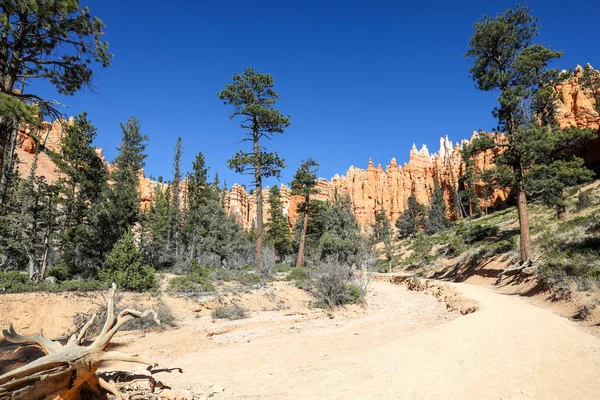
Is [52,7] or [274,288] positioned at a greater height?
[52,7]

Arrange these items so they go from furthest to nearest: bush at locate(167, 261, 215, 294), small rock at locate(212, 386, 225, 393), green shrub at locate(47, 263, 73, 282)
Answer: green shrub at locate(47, 263, 73, 282) < bush at locate(167, 261, 215, 294) < small rock at locate(212, 386, 225, 393)

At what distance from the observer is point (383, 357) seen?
598 centimetres

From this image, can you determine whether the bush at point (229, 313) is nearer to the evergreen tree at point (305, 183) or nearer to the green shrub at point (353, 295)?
the green shrub at point (353, 295)

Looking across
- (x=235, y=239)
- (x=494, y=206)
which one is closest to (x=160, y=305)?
(x=235, y=239)

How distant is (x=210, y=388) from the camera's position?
5047mm

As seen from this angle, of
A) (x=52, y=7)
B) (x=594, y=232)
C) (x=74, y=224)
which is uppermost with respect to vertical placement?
(x=52, y=7)

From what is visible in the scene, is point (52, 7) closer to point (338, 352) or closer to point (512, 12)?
point (338, 352)

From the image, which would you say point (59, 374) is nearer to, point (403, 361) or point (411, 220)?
point (403, 361)

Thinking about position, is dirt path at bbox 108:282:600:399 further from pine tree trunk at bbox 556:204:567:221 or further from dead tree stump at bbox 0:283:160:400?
pine tree trunk at bbox 556:204:567:221

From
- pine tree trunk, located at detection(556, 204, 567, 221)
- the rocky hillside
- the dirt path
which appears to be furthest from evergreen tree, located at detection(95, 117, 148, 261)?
the rocky hillside

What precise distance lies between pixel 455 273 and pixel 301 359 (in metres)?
20.5

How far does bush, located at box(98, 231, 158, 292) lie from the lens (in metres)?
13.1

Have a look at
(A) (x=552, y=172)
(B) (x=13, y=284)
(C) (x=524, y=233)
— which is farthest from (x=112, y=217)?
(A) (x=552, y=172)

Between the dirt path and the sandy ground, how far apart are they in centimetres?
2
